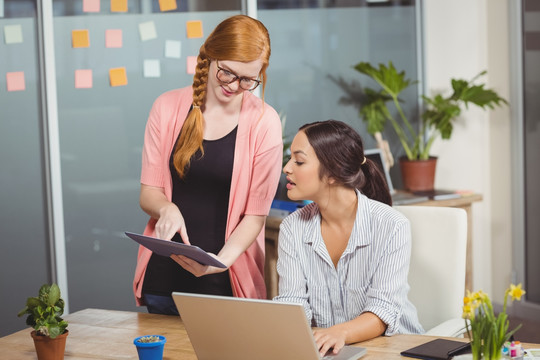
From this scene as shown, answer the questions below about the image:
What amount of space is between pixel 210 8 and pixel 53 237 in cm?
139

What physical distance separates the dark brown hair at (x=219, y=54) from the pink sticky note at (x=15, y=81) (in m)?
1.48

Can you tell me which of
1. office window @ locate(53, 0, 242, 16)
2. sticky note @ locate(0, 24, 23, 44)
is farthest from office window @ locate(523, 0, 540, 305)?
sticky note @ locate(0, 24, 23, 44)

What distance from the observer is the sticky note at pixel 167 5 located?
3.73 metres

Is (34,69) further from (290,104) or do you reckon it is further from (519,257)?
(519,257)

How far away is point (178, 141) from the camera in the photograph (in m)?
2.25

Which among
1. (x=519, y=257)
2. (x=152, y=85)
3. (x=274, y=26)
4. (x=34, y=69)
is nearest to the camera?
(x=34, y=69)

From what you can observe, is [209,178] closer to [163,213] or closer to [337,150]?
[163,213]

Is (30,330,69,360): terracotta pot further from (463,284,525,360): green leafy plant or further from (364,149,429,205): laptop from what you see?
(364,149,429,205): laptop

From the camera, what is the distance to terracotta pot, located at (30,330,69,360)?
1721 mm

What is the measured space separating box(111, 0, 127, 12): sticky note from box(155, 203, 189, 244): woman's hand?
1756 mm

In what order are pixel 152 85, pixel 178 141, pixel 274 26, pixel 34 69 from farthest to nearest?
1. pixel 274 26
2. pixel 152 85
3. pixel 34 69
4. pixel 178 141

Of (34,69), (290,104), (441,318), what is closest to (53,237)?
(34,69)

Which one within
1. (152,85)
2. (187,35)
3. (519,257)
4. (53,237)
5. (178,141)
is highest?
(187,35)

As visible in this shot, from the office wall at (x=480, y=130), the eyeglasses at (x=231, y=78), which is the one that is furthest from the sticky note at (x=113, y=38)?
the office wall at (x=480, y=130)
